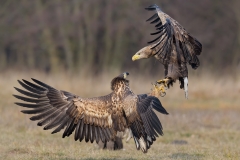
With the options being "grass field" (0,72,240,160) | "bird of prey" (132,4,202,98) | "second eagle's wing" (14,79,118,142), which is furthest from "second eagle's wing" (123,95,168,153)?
"bird of prey" (132,4,202,98)

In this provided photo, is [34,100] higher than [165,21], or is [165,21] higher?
[165,21]

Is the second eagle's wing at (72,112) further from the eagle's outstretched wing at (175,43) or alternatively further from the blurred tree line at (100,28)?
the blurred tree line at (100,28)

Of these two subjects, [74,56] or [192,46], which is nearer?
[192,46]

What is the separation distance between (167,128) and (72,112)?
580 centimetres

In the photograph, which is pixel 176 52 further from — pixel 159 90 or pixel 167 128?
pixel 167 128

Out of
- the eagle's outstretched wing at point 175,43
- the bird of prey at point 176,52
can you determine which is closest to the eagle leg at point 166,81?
the bird of prey at point 176,52

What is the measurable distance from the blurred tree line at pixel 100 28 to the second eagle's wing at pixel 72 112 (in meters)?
18.4

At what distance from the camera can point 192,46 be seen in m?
10.3

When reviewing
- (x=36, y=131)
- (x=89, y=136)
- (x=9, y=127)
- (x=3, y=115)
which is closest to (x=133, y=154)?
(x=89, y=136)

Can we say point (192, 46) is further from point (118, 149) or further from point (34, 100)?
point (34, 100)

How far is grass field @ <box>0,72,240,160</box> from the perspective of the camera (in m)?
9.41

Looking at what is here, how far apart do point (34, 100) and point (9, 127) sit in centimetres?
A: 477

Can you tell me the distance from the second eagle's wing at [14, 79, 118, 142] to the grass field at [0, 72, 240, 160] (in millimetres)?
1146

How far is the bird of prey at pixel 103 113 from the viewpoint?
765 cm
